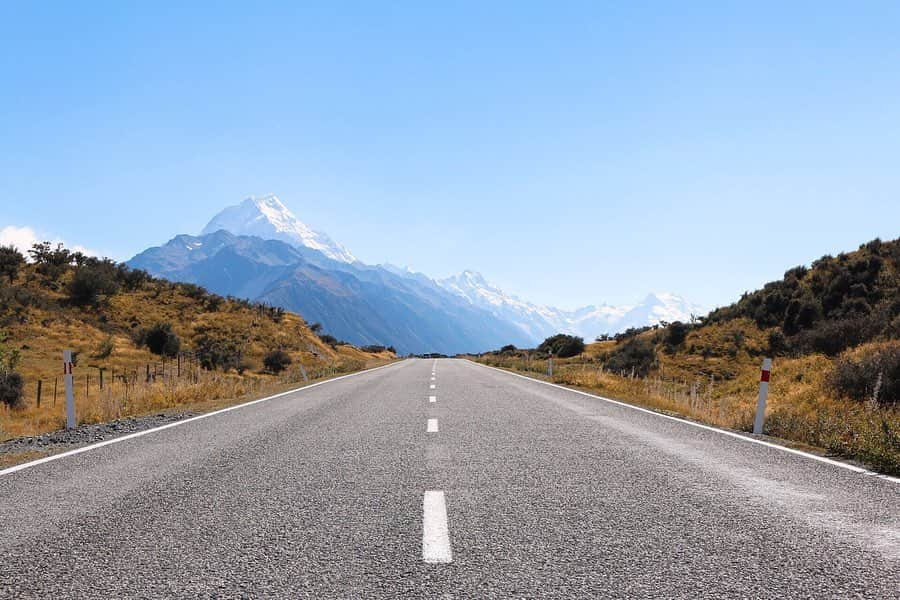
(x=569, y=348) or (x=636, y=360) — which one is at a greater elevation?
(x=569, y=348)

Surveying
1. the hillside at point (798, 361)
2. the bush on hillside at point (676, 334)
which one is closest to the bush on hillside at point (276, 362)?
the hillside at point (798, 361)

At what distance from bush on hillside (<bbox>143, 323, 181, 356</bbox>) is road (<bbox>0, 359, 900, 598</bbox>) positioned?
1318 inches

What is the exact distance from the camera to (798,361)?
2631 cm

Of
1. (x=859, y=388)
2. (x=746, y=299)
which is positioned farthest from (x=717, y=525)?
(x=746, y=299)

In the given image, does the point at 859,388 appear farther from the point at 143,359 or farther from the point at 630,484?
the point at 143,359

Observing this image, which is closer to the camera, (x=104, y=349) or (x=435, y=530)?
(x=435, y=530)

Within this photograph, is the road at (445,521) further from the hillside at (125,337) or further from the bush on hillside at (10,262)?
the bush on hillside at (10,262)

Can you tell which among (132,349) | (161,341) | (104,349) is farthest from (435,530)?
(161,341)

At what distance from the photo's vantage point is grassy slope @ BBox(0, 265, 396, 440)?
15414 millimetres

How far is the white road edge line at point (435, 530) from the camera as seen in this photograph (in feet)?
11.8

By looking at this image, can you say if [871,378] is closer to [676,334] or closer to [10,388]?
[676,334]

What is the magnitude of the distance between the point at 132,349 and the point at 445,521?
37587 millimetres

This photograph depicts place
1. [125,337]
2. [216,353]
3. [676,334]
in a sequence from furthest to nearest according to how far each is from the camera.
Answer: [676,334] < [125,337] < [216,353]

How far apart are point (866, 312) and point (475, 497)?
35.1 meters
